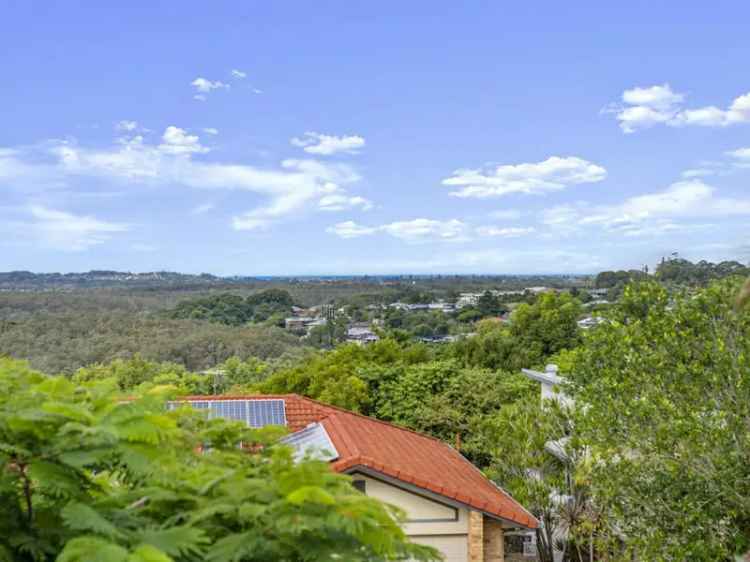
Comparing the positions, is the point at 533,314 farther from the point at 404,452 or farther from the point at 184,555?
the point at 184,555

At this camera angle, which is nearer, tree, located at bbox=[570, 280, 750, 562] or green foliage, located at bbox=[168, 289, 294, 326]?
tree, located at bbox=[570, 280, 750, 562]

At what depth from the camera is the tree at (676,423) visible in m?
9.37

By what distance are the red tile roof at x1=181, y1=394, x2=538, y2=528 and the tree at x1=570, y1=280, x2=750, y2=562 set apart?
2.21 m

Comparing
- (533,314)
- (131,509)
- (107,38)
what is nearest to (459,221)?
(533,314)

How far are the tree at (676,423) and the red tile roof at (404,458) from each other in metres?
2.21

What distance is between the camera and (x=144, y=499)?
378 centimetres

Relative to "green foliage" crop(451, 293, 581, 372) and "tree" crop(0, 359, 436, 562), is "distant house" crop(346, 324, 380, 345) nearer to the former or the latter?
"green foliage" crop(451, 293, 581, 372)

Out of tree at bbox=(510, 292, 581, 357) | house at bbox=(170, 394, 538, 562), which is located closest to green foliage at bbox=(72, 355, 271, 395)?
tree at bbox=(510, 292, 581, 357)

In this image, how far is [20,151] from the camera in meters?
43.8

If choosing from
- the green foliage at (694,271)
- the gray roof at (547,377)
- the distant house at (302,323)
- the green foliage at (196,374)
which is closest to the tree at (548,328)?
the gray roof at (547,377)

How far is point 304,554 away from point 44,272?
11277 cm

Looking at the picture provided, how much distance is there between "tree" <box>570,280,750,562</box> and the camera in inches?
369

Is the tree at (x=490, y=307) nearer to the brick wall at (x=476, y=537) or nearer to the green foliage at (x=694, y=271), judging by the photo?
the green foliage at (x=694, y=271)

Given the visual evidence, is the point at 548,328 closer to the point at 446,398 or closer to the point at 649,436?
the point at 446,398
